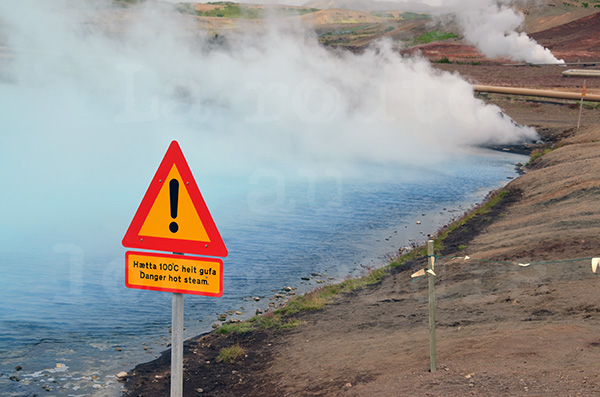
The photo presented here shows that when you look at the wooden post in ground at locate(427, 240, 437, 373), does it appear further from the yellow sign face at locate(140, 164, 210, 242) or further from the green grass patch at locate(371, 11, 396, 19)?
the green grass patch at locate(371, 11, 396, 19)

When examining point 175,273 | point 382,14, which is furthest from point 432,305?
point 382,14

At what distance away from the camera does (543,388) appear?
7105mm

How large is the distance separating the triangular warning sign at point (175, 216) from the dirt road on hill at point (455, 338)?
3.37 m

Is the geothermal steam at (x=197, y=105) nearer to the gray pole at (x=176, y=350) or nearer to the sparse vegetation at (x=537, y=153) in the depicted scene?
the sparse vegetation at (x=537, y=153)

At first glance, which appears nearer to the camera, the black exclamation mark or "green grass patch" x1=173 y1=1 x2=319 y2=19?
the black exclamation mark

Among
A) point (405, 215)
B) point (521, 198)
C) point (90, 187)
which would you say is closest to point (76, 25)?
point (90, 187)

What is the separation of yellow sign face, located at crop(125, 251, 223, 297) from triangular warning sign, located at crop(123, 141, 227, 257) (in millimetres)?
79

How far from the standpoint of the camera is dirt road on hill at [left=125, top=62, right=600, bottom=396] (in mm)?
7828

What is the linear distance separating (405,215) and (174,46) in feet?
60.5

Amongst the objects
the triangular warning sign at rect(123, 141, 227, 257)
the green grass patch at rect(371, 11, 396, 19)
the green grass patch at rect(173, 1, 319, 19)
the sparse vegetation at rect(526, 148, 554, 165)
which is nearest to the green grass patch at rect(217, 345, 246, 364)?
the triangular warning sign at rect(123, 141, 227, 257)

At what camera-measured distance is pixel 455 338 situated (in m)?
9.55

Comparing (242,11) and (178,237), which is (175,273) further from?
(242,11)

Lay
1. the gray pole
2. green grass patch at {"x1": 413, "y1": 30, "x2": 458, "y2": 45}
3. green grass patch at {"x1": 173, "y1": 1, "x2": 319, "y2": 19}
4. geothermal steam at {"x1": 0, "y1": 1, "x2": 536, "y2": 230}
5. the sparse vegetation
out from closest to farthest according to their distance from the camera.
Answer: the gray pole, geothermal steam at {"x1": 0, "y1": 1, "x2": 536, "y2": 230}, the sparse vegetation, green grass patch at {"x1": 173, "y1": 1, "x2": 319, "y2": 19}, green grass patch at {"x1": 413, "y1": 30, "x2": 458, "y2": 45}

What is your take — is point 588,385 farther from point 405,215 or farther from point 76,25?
point 76,25
